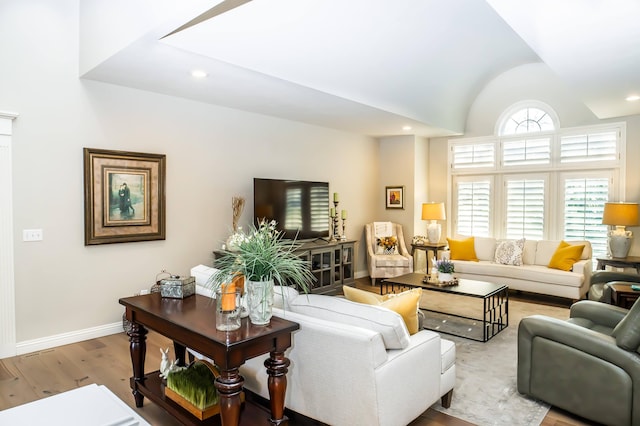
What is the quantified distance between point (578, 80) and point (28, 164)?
16.9ft

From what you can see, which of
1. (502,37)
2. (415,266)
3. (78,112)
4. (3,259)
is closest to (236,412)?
(3,259)

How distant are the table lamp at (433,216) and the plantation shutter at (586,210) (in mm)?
1817

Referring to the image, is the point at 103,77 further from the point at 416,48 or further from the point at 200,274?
the point at 416,48

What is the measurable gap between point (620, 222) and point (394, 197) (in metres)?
3.35

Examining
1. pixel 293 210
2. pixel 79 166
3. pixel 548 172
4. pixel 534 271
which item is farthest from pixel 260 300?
pixel 548 172

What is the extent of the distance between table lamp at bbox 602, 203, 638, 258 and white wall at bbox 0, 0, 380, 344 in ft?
15.3

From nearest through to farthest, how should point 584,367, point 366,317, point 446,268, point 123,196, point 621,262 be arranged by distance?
point 366,317
point 584,367
point 123,196
point 446,268
point 621,262

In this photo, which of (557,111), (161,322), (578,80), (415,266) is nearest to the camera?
(161,322)

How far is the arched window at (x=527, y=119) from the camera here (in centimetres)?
639

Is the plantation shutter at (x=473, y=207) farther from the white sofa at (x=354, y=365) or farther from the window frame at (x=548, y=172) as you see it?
A: the white sofa at (x=354, y=365)

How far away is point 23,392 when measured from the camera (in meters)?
3.04

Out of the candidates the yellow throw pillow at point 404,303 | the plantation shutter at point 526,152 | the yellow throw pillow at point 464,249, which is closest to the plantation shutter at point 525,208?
the plantation shutter at point 526,152

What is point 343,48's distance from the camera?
4062 millimetres

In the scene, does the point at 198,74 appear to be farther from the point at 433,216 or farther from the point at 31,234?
the point at 433,216
